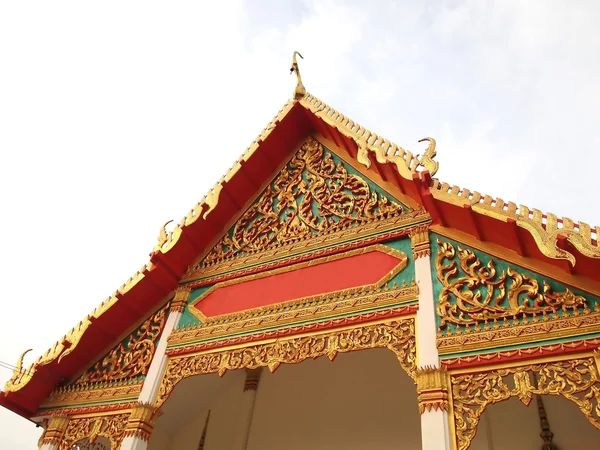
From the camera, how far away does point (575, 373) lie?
2.56 metres

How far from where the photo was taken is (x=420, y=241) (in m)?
3.62

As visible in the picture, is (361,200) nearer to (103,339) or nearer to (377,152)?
(377,152)

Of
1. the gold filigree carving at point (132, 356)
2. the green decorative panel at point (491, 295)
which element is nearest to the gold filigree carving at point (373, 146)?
the green decorative panel at point (491, 295)

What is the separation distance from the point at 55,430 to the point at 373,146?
374cm

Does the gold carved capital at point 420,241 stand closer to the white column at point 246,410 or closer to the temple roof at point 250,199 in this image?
the temple roof at point 250,199

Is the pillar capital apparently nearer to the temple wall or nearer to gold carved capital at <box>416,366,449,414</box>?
the temple wall

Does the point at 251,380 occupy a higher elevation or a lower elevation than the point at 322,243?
lower

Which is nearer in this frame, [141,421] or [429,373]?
[429,373]

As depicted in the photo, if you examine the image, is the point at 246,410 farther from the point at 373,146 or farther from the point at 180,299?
the point at 373,146

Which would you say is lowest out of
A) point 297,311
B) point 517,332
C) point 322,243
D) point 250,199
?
point 517,332

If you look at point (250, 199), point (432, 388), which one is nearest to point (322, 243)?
point (250, 199)

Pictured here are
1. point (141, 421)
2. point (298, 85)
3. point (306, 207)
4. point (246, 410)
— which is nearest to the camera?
point (141, 421)

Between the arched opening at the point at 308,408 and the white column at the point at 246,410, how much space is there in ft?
0.12

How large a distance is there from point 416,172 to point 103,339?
131 inches
